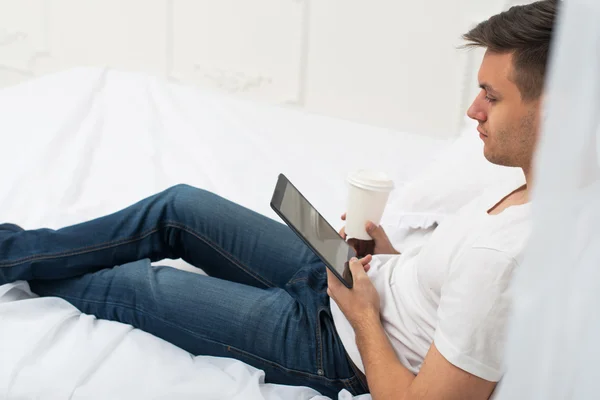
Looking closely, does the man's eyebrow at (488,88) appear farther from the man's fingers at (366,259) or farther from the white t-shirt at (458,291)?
the man's fingers at (366,259)

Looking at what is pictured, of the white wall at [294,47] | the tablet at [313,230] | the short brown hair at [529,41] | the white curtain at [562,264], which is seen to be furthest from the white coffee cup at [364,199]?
the white wall at [294,47]

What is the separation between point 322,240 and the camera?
3.53ft

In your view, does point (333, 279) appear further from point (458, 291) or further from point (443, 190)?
point (443, 190)

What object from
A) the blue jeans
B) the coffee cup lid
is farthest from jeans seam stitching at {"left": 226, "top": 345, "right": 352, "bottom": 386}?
the coffee cup lid

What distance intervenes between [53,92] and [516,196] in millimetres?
1729

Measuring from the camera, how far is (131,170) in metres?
1.79

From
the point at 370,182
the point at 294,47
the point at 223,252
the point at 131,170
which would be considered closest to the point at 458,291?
the point at 370,182

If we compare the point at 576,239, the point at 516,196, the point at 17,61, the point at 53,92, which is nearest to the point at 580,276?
the point at 576,239

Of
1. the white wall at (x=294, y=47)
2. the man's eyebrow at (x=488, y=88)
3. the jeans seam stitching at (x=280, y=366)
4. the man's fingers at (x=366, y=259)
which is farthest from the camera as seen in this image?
the white wall at (x=294, y=47)

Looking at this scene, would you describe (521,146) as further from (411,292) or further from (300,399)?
Answer: (300,399)

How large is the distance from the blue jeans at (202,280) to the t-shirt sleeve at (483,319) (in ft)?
0.86

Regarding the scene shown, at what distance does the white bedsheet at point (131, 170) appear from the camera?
1.00 meters

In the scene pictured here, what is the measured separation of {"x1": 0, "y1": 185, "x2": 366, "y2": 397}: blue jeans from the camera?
105 cm

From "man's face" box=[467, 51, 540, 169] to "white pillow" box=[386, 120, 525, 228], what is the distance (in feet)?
1.42
